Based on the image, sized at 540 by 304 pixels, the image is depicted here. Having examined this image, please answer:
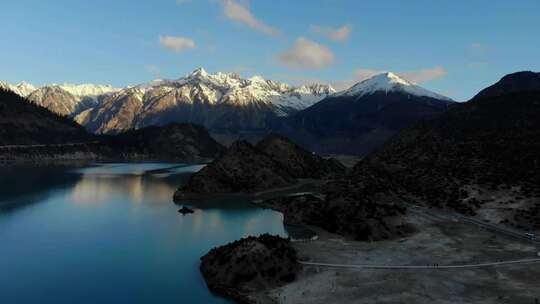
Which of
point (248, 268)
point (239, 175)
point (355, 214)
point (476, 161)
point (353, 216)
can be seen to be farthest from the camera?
point (239, 175)

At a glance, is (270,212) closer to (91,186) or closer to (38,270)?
(38,270)

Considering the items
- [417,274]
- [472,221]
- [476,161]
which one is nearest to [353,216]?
[472,221]

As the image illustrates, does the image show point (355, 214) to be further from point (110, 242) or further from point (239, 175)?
point (239, 175)

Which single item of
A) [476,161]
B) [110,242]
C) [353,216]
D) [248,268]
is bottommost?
[110,242]

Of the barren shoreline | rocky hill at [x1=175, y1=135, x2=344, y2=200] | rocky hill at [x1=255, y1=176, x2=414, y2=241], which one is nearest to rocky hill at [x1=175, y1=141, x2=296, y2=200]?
rocky hill at [x1=175, y1=135, x2=344, y2=200]

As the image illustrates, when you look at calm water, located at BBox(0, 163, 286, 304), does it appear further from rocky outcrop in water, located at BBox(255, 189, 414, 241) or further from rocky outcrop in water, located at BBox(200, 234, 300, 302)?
rocky outcrop in water, located at BBox(255, 189, 414, 241)

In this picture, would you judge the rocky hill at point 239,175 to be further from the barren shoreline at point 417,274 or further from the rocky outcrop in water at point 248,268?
the rocky outcrop in water at point 248,268
